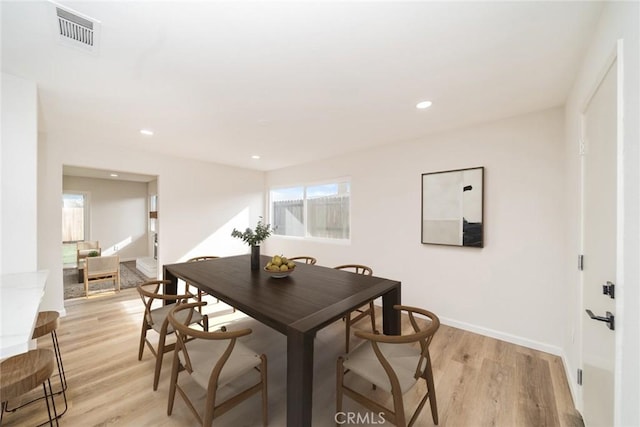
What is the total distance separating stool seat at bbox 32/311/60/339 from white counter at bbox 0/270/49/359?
0.99 ft

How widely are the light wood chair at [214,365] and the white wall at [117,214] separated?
7280 mm

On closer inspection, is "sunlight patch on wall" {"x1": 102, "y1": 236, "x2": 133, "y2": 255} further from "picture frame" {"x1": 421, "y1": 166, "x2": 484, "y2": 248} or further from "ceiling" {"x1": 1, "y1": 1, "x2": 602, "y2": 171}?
"picture frame" {"x1": 421, "y1": 166, "x2": 484, "y2": 248}

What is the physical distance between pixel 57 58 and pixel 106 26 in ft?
2.29

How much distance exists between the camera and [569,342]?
2.12m

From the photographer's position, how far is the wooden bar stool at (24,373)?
1.17 m

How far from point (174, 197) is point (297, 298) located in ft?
12.5

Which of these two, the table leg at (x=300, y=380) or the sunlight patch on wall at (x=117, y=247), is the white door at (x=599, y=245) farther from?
the sunlight patch on wall at (x=117, y=247)

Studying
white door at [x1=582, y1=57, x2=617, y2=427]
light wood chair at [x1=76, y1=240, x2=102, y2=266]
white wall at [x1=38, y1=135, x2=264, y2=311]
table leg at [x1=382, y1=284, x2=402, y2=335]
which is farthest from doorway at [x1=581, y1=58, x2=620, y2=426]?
light wood chair at [x1=76, y1=240, x2=102, y2=266]

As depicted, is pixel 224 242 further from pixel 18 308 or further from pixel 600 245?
pixel 600 245

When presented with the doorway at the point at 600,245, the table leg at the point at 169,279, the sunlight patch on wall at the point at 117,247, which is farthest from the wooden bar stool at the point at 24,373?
the sunlight patch on wall at the point at 117,247

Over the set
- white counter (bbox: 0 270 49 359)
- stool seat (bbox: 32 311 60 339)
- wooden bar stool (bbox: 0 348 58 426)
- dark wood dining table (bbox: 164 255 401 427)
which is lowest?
wooden bar stool (bbox: 0 348 58 426)

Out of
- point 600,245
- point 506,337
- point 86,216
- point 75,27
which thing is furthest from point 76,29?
point 86,216

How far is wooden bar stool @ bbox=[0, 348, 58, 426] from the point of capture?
117 centimetres

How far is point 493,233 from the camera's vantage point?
109 inches
